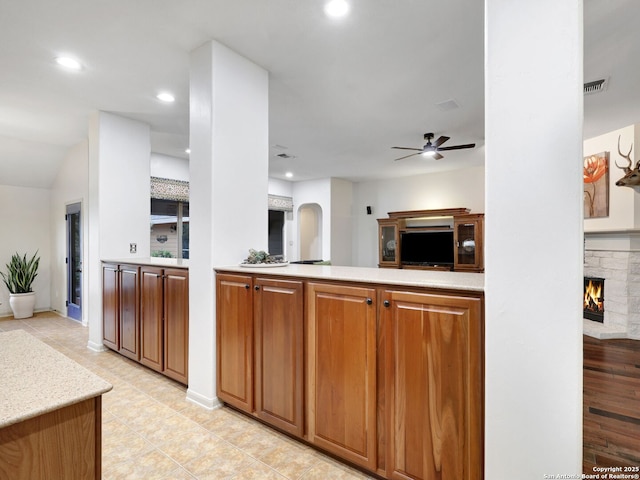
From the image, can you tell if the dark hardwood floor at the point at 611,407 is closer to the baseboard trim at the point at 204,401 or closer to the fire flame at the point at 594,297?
the fire flame at the point at 594,297

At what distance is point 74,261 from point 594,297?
299 inches

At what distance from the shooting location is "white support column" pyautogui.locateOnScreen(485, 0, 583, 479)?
112 centimetres

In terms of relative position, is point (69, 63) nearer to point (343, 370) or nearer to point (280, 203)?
point (343, 370)

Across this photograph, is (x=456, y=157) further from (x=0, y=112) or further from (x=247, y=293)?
(x=0, y=112)

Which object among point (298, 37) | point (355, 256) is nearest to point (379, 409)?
point (298, 37)

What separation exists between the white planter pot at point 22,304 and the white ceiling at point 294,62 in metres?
2.19

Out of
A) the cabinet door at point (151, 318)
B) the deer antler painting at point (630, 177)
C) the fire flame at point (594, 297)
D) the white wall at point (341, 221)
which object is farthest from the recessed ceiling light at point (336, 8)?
the white wall at point (341, 221)

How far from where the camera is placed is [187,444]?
6.56 feet

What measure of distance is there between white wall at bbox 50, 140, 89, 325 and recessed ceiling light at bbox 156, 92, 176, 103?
2137 mm

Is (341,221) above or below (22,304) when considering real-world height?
above

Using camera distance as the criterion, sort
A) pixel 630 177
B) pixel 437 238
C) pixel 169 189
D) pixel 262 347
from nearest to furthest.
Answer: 1. pixel 262 347
2. pixel 630 177
3. pixel 169 189
4. pixel 437 238

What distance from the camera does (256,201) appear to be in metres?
2.76

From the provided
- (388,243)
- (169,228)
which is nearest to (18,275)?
(169,228)

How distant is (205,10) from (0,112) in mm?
3241
